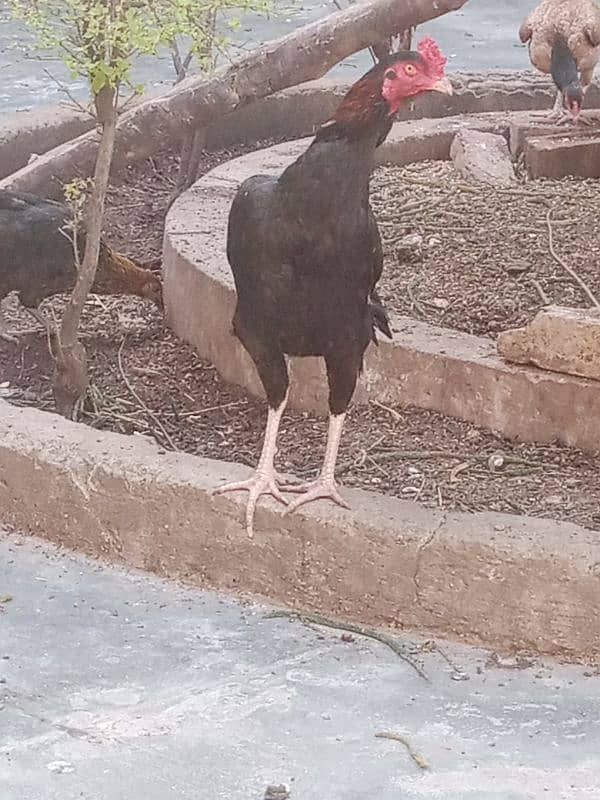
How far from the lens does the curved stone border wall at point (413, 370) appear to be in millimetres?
4512

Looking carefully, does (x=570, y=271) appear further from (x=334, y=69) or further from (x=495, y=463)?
(x=334, y=69)

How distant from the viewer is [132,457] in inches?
163

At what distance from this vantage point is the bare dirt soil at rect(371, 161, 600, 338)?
5.28 m

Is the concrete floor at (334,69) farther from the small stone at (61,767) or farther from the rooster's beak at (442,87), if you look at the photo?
the small stone at (61,767)

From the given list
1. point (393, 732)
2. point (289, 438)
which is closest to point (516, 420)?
point (289, 438)

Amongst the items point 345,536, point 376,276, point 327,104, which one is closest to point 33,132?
point 327,104

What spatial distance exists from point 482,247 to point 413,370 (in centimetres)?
127

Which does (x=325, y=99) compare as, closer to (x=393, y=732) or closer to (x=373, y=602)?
(x=373, y=602)

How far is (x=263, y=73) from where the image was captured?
6.41m

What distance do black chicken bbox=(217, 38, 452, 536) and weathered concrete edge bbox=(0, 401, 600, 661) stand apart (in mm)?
106

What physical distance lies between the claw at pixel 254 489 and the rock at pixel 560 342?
992 mm

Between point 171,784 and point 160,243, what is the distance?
13.6 ft

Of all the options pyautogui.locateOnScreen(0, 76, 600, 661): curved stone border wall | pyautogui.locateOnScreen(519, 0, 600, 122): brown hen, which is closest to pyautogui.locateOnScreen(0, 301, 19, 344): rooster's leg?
pyautogui.locateOnScreen(0, 76, 600, 661): curved stone border wall

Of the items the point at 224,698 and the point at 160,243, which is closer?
the point at 224,698
